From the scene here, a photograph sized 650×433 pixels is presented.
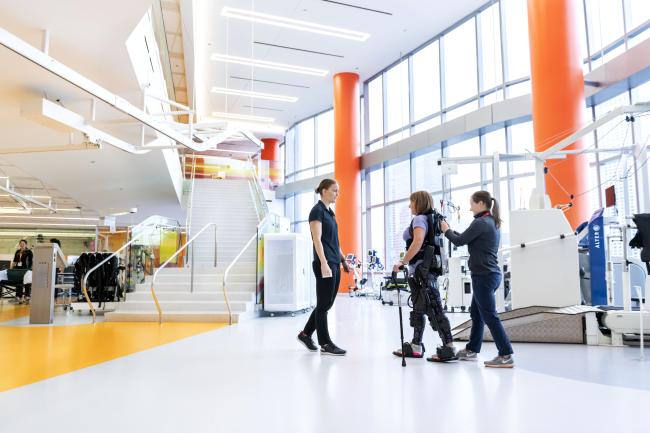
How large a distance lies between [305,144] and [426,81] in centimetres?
825

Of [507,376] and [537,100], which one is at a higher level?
[537,100]

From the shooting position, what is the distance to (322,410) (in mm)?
2484

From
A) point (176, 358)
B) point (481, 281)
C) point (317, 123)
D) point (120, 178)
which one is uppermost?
point (317, 123)

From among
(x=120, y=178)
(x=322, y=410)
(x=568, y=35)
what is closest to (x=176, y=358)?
(x=322, y=410)

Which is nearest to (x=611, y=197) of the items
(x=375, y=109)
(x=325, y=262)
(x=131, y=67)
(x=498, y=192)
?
(x=498, y=192)

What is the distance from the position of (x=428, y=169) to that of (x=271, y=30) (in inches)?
232

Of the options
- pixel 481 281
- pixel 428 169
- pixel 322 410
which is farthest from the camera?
pixel 428 169

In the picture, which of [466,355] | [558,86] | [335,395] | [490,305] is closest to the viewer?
[335,395]

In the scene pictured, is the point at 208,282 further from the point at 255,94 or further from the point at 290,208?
the point at 290,208

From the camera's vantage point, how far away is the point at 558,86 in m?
9.13

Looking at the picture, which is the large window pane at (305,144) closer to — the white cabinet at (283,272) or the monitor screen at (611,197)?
the white cabinet at (283,272)

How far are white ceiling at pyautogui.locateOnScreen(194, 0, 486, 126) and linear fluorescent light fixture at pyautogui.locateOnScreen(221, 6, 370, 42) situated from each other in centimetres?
14

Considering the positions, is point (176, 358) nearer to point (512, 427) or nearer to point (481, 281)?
point (481, 281)

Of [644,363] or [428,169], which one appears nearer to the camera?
[644,363]
